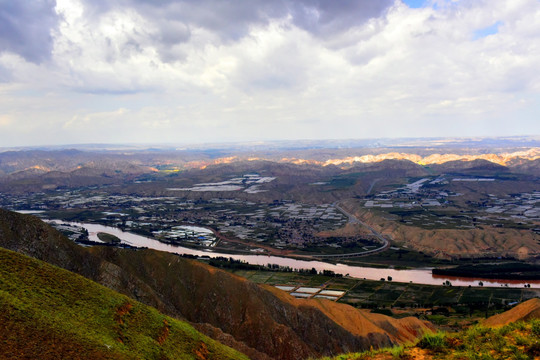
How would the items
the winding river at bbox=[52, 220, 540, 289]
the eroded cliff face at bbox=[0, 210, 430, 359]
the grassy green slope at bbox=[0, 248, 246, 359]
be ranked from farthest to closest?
the winding river at bbox=[52, 220, 540, 289]
the eroded cliff face at bbox=[0, 210, 430, 359]
the grassy green slope at bbox=[0, 248, 246, 359]

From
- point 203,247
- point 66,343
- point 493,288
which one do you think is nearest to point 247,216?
point 203,247

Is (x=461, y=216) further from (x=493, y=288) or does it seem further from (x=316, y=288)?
(x=316, y=288)

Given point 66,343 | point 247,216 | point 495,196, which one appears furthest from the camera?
point 495,196

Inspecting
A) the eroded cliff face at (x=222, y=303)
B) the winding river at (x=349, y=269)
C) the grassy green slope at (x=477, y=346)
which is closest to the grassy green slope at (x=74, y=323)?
the grassy green slope at (x=477, y=346)

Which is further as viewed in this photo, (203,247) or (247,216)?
(247,216)

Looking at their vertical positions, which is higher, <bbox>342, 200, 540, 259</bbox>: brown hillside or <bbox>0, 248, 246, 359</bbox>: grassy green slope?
<bbox>0, 248, 246, 359</bbox>: grassy green slope

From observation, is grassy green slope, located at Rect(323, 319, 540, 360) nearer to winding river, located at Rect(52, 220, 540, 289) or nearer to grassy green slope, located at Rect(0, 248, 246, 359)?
grassy green slope, located at Rect(0, 248, 246, 359)

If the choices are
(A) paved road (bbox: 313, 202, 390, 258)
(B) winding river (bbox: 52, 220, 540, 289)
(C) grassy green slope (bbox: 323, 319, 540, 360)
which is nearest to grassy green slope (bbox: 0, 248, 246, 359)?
(C) grassy green slope (bbox: 323, 319, 540, 360)

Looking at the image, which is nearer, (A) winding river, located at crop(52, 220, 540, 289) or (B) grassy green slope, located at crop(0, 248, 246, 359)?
(B) grassy green slope, located at crop(0, 248, 246, 359)
